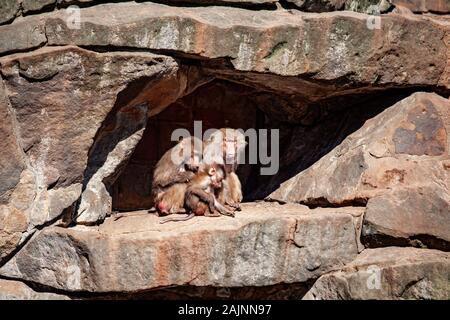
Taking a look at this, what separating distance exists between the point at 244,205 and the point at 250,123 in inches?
40.1

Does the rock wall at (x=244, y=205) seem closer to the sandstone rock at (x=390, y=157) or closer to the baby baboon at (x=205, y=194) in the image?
the sandstone rock at (x=390, y=157)

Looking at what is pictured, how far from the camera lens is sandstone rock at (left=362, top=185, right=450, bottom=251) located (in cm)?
626

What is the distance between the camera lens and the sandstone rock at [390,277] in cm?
605

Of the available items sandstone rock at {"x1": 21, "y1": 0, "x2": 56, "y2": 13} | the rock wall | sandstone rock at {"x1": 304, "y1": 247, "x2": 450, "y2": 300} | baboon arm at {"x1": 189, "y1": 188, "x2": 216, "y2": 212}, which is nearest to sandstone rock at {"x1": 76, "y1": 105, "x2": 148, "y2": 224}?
the rock wall

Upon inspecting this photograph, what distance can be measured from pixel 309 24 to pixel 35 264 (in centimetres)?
271

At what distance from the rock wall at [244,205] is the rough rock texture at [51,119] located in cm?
1

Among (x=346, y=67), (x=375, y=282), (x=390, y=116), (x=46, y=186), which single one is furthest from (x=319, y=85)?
(x=46, y=186)

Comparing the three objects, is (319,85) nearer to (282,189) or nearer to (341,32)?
(341,32)

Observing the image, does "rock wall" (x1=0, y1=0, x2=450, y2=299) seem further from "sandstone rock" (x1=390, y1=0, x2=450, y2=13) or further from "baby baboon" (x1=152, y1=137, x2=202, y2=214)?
"baby baboon" (x1=152, y1=137, x2=202, y2=214)

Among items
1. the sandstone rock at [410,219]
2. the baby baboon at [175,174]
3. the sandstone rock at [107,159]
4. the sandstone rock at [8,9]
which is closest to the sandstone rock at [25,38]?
the sandstone rock at [8,9]

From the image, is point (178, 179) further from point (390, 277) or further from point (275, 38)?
point (390, 277)

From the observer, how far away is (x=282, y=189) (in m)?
7.28

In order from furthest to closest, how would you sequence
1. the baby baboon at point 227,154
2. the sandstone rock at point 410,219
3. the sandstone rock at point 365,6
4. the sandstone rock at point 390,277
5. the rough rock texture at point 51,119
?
1. the baby baboon at point 227,154
2. the sandstone rock at point 365,6
3. the sandstone rock at point 410,219
4. the sandstone rock at point 390,277
5. the rough rock texture at point 51,119

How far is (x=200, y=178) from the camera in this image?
6.77 metres
